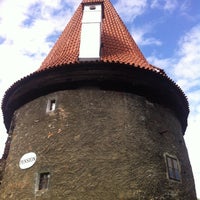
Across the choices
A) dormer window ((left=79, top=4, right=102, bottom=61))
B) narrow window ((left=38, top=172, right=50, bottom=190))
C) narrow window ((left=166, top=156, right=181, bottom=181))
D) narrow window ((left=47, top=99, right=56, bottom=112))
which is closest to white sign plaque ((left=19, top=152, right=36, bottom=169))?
narrow window ((left=38, top=172, right=50, bottom=190))

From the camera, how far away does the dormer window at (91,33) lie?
35.4ft

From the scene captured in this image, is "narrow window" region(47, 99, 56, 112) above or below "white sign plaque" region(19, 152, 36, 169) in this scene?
above

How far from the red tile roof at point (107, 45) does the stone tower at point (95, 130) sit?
8cm

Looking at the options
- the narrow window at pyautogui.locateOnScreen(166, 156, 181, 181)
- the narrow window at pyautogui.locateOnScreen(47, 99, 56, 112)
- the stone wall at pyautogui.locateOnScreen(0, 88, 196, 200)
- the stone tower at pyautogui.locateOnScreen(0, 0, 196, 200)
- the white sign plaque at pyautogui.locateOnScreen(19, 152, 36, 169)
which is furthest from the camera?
the narrow window at pyautogui.locateOnScreen(47, 99, 56, 112)

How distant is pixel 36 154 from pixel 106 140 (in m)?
1.93

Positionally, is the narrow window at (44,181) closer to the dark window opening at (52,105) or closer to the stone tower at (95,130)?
the stone tower at (95,130)

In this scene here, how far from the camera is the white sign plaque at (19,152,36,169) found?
9336 millimetres

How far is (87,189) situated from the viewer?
854cm

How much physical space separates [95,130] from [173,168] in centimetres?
249

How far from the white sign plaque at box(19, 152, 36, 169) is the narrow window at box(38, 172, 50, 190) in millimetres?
507

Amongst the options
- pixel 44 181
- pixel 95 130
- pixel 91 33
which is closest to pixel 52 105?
pixel 95 130

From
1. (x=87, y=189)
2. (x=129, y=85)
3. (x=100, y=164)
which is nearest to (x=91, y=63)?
(x=129, y=85)

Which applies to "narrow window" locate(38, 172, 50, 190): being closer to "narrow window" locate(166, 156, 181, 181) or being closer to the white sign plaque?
the white sign plaque

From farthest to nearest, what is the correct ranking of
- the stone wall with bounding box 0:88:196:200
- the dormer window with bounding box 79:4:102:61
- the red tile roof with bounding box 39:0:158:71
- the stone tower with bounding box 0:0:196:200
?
the red tile roof with bounding box 39:0:158:71 → the dormer window with bounding box 79:4:102:61 → the stone tower with bounding box 0:0:196:200 → the stone wall with bounding box 0:88:196:200
